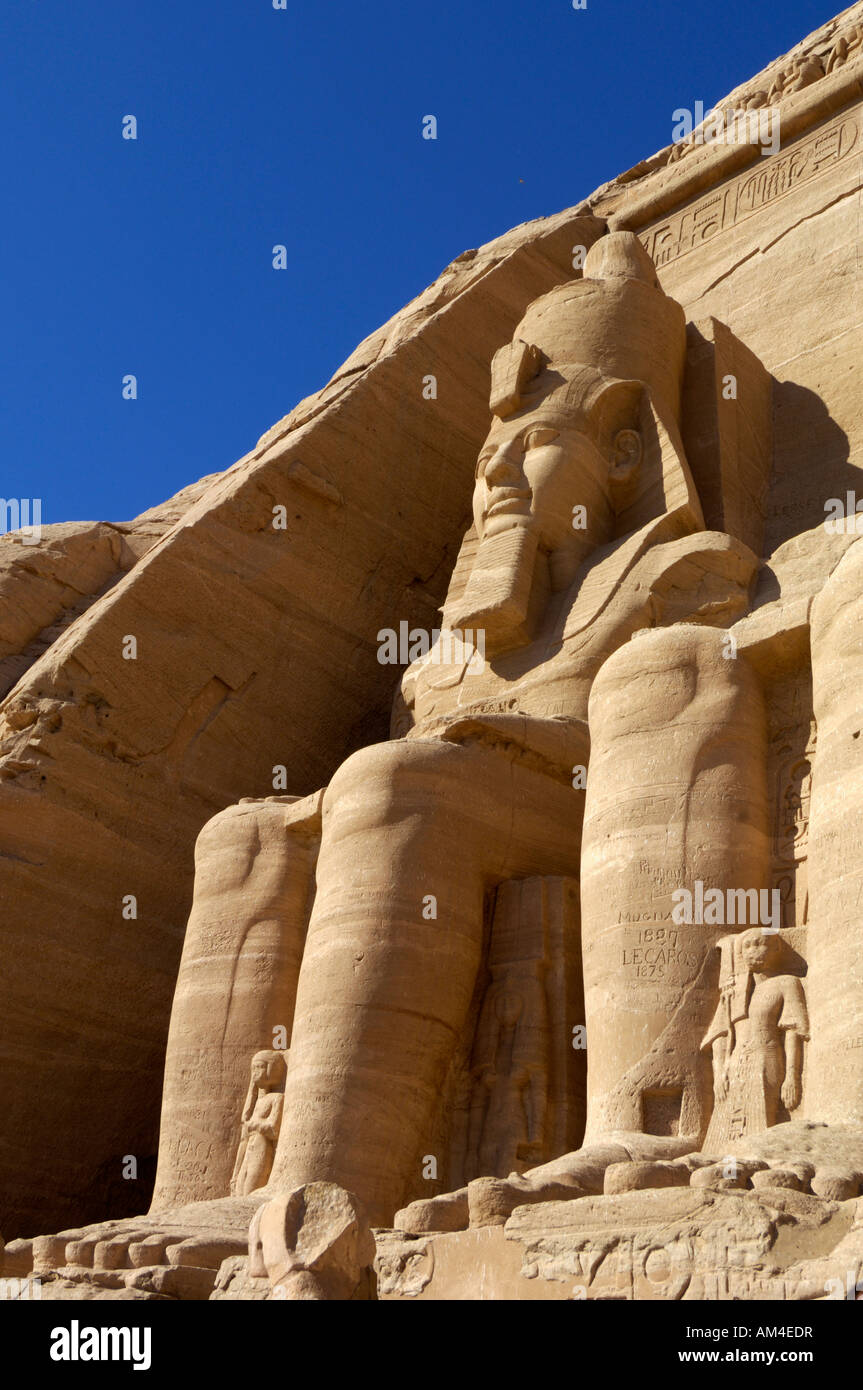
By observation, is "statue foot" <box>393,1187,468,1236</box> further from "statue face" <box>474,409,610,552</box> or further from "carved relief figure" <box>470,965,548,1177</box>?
"statue face" <box>474,409,610,552</box>

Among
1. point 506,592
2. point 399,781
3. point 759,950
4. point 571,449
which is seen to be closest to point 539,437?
point 571,449

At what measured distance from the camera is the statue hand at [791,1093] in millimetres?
4621

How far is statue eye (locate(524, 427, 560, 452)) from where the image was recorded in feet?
26.0

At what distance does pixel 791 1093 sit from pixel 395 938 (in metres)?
1.66

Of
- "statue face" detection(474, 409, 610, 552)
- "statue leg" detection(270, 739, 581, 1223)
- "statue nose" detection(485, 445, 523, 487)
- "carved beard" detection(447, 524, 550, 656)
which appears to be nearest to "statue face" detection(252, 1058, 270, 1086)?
"statue leg" detection(270, 739, 581, 1223)

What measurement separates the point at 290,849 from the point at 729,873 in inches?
A: 87.7

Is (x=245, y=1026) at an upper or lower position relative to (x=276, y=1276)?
upper

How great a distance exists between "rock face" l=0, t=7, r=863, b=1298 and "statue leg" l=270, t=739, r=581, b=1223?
2 centimetres

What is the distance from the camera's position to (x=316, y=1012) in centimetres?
585

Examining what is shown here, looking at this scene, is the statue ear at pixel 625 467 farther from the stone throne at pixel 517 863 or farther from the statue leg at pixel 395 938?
the statue leg at pixel 395 938

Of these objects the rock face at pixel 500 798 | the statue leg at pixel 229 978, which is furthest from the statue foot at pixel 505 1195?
the statue leg at pixel 229 978

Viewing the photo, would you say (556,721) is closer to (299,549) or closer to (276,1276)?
(299,549)

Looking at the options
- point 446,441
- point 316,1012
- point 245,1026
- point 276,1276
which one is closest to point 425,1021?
point 316,1012

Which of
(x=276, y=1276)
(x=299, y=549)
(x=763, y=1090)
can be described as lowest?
(x=276, y=1276)
